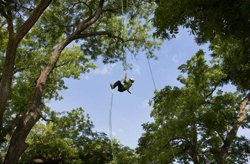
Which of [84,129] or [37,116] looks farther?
[84,129]

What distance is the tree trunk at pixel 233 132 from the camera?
1485cm

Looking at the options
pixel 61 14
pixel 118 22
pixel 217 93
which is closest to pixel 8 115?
pixel 61 14

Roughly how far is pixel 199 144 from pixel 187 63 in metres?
4.28

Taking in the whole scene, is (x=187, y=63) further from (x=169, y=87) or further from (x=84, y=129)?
(x=84, y=129)

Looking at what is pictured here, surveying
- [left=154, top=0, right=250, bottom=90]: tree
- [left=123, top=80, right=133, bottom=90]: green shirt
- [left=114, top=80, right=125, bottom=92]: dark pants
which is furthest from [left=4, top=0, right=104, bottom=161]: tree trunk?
[left=154, top=0, right=250, bottom=90]: tree

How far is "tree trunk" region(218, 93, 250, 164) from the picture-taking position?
48.7 ft

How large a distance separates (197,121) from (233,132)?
2.56 metres

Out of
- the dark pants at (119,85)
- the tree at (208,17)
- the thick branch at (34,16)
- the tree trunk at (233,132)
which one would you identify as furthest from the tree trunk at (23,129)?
the tree trunk at (233,132)

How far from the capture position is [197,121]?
45.2 feet

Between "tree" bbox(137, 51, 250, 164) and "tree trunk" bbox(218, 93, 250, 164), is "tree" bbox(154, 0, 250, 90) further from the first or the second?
"tree trunk" bbox(218, 93, 250, 164)

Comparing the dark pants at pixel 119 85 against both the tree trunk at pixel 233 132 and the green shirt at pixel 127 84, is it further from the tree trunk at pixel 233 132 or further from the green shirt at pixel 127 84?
the tree trunk at pixel 233 132

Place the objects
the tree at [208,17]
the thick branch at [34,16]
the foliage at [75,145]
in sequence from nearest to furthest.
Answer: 1. the tree at [208,17]
2. the thick branch at [34,16]
3. the foliage at [75,145]

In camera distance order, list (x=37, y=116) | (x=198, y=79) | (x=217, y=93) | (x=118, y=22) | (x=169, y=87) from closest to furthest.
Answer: (x=37, y=116) < (x=169, y=87) < (x=217, y=93) < (x=198, y=79) < (x=118, y=22)

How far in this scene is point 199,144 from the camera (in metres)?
16.3
